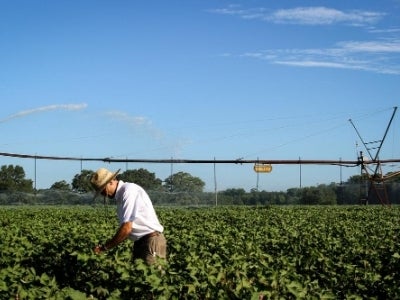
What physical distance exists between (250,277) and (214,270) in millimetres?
349

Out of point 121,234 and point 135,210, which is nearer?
point 121,234

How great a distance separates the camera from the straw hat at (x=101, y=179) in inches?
280

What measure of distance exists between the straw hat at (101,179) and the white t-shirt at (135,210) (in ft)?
0.51

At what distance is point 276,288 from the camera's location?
16.3 ft

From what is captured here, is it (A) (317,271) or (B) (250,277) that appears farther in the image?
(A) (317,271)

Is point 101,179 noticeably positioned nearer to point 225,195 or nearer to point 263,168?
point 263,168

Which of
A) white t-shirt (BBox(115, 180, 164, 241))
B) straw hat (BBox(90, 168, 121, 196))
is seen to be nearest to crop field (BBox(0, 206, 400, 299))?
white t-shirt (BBox(115, 180, 164, 241))

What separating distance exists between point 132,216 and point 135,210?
74 mm

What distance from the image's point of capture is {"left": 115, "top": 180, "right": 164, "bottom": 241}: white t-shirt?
23.1ft

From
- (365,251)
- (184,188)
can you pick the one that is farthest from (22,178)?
(365,251)

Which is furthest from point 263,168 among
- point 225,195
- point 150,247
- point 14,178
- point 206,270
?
point 14,178

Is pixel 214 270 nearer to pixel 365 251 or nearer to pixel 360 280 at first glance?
pixel 360 280

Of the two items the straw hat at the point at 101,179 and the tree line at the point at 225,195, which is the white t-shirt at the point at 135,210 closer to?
the straw hat at the point at 101,179

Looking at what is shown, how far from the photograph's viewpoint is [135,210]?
7074 mm
